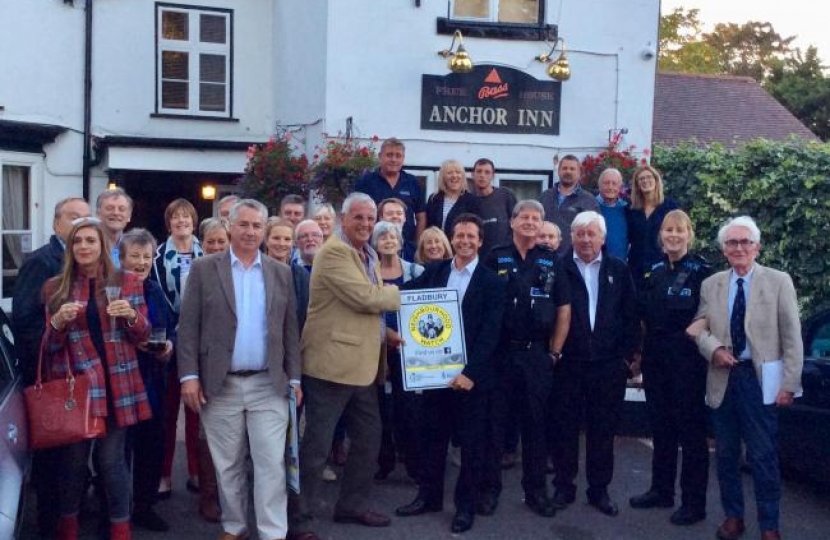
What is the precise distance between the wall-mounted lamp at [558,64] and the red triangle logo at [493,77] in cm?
59

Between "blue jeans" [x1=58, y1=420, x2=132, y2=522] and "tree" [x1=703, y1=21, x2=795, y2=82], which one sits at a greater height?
"tree" [x1=703, y1=21, x2=795, y2=82]

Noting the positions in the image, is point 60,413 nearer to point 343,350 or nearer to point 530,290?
point 343,350

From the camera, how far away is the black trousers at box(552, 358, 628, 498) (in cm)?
614

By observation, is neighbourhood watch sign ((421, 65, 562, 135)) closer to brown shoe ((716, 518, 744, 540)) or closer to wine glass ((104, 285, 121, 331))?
brown shoe ((716, 518, 744, 540))

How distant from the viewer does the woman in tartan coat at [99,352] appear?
487 cm

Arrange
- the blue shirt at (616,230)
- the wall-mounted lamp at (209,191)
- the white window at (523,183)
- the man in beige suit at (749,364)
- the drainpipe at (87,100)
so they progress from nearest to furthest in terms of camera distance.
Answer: the man in beige suit at (749,364) < the blue shirt at (616,230) < the white window at (523,183) < the drainpipe at (87,100) < the wall-mounted lamp at (209,191)

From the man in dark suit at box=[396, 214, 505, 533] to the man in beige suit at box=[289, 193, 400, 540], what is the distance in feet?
1.45

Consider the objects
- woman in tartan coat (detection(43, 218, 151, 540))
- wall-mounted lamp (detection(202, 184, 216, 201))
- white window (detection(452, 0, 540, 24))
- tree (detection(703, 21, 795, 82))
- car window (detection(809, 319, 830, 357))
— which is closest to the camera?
woman in tartan coat (detection(43, 218, 151, 540))

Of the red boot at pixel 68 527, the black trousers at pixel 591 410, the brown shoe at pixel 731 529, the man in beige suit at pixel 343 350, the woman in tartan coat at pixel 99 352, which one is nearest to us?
the woman in tartan coat at pixel 99 352

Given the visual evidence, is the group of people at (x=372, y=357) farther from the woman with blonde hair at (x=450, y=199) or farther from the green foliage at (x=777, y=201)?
the green foliage at (x=777, y=201)

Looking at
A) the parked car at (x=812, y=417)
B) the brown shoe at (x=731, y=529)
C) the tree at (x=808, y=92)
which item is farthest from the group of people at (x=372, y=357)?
the tree at (x=808, y=92)

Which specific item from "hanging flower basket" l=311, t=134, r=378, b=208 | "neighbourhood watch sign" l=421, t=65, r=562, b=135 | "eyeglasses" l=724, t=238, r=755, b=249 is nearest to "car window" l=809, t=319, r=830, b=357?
"eyeglasses" l=724, t=238, r=755, b=249

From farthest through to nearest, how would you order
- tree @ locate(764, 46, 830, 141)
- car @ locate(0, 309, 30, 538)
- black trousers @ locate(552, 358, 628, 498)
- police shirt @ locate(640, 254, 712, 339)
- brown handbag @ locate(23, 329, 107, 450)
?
1. tree @ locate(764, 46, 830, 141)
2. black trousers @ locate(552, 358, 628, 498)
3. police shirt @ locate(640, 254, 712, 339)
4. brown handbag @ locate(23, 329, 107, 450)
5. car @ locate(0, 309, 30, 538)

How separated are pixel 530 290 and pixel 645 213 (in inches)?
99.0
